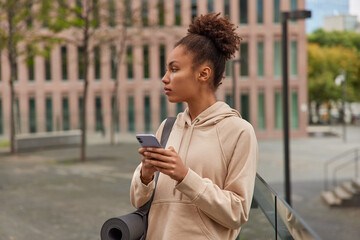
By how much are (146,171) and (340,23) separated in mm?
73873

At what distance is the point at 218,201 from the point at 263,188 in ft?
2.86

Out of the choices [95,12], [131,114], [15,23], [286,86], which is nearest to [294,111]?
[131,114]

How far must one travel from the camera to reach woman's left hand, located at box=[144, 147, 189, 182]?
1.86m

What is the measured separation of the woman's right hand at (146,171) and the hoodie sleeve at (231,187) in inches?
6.0

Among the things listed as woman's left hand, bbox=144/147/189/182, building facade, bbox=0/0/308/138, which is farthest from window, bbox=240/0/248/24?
woman's left hand, bbox=144/147/189/182

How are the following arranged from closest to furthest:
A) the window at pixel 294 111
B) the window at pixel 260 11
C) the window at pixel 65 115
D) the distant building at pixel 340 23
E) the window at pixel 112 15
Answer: the window at pixel 112 15 < the window at pixel 65 115 < the window at pixel 294 111 < the window at pixel 260 11 < the distant building at pixel 340 23

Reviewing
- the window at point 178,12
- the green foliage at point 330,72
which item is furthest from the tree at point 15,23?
the green foliage at point 330,72

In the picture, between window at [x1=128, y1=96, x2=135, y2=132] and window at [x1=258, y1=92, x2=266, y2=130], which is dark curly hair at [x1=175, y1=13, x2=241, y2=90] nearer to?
window at [x1=128, y1=96, x2=135, y2=132]

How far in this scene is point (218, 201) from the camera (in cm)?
193

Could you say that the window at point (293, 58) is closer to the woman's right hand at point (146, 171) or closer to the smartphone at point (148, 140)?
the woman's right hand at point (146, 171)

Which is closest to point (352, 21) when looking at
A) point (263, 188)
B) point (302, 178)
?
point (302, 178)

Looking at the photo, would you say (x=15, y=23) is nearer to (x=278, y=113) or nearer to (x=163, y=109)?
(x=163, y=109)

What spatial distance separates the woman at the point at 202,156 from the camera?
6.42 feet

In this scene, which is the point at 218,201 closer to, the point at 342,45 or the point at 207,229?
the point at 207,229
